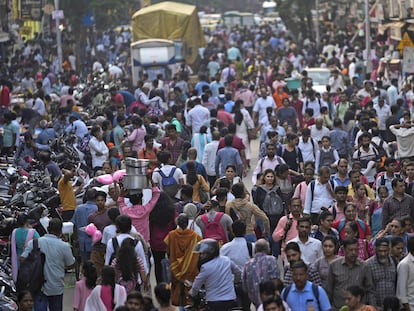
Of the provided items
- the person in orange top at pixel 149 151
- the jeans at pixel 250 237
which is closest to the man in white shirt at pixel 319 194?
the jeans at pixel 250 237

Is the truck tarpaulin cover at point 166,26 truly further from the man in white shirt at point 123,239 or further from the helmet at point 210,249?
the helmet at point 210,249

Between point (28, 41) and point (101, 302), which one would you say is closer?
point (101, 302)

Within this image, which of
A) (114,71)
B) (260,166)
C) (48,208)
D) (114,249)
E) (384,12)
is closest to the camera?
(114,249)

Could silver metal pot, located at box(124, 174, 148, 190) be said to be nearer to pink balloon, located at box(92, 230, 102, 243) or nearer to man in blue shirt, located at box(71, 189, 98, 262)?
man in blue shirt, located at box(71, 189, 98, 262)

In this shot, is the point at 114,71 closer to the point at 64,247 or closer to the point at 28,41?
the point at 28,41

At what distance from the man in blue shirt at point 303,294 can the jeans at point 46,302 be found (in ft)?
10.0

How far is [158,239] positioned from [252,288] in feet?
9.30

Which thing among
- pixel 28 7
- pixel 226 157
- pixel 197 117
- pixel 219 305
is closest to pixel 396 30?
pixel 28 7

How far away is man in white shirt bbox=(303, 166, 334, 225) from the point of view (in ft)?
50.7

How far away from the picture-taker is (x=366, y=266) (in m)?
11.7

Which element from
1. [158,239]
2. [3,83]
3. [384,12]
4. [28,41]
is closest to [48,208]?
[158,239]

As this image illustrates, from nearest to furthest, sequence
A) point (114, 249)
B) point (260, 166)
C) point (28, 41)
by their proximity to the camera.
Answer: point (114, 249) < point (260, 166) < point (28, 41)

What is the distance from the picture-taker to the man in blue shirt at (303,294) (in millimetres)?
10742

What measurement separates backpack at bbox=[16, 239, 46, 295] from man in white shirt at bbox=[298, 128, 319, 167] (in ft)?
21.9
